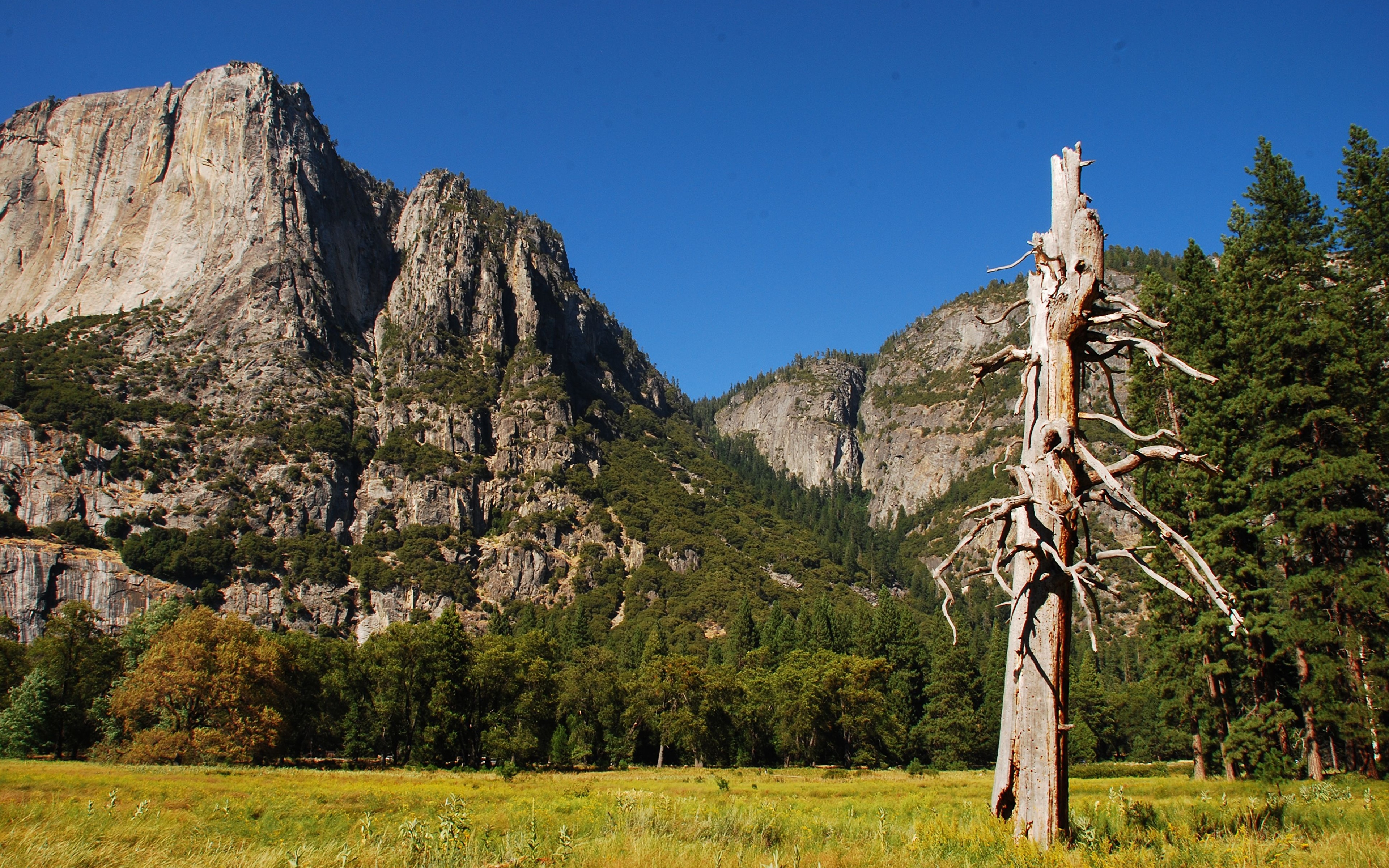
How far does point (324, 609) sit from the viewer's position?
12256 cm

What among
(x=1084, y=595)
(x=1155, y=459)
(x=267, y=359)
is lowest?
(x=1084, y=595)

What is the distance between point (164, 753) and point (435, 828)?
38306mm

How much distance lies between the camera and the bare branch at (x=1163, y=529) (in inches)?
265

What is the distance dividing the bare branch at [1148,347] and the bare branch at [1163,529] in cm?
110

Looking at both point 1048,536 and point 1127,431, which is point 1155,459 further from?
point 1048,536

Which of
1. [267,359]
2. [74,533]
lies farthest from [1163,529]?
[267,359]

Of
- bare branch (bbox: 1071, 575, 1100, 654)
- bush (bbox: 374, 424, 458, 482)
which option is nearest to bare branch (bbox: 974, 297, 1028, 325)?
bare branch (bbox: 1071, 575, 1100, 654)

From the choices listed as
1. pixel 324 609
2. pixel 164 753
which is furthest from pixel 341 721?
pixel 324 609

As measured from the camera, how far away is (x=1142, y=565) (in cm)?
756

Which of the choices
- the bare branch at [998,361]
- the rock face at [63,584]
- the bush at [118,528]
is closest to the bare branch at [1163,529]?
the bare branch at [998,361]

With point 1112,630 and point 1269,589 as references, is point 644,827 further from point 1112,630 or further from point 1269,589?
point 1112,630

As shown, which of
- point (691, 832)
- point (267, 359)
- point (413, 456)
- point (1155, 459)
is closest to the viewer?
point (1155, 459)

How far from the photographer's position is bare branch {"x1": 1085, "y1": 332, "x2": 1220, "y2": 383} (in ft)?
23.5

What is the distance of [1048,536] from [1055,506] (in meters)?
0.30
